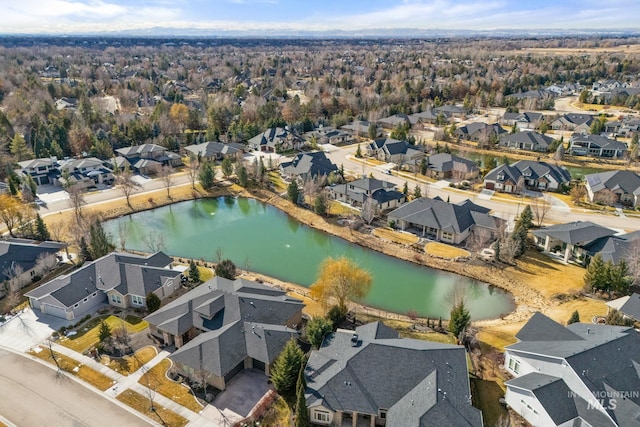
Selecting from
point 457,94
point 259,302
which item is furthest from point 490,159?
point 457,94

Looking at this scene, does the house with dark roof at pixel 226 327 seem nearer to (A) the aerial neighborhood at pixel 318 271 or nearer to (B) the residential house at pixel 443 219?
(A) the aerial neighborhood at pixel 318 271

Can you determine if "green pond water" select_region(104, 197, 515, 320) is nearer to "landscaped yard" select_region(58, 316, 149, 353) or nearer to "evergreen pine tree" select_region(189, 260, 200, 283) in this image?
"evergreen pine tree" select_region(189, 260, 200, 283)

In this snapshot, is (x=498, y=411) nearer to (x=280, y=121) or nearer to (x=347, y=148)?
(x=347, y=148)

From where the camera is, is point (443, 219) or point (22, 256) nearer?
point (22, 256)

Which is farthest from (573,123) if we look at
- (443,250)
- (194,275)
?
(194,275)

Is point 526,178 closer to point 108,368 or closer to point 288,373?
point 288,373

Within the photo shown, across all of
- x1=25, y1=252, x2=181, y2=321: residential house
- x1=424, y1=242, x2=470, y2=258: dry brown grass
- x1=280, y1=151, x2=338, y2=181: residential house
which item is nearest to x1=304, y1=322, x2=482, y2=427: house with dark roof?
x1=25, y1=252, x2=181, y2=321: residential house
